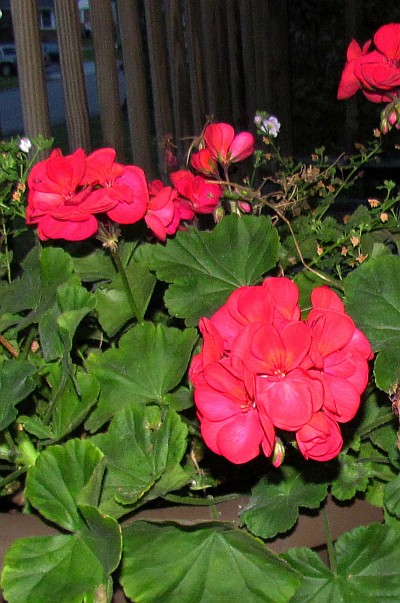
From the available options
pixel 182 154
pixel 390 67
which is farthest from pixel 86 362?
pixel 182 154

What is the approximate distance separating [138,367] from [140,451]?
4.2 inches

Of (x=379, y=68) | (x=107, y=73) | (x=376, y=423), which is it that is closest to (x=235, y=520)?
(x=376, y=423)

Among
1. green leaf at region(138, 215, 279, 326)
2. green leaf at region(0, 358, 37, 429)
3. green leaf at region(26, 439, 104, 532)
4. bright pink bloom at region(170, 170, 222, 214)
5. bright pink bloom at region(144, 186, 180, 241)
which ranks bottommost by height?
green leaf at region(26, 439, 104, 532)

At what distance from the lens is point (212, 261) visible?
0.94 meters

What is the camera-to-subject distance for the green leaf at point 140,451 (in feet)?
2.42

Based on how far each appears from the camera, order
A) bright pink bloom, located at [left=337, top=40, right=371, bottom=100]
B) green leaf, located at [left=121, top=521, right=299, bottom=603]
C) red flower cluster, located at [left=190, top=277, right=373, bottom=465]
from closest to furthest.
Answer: red flower cluster, located at [left=190, top=277, right=373, bottom=465], green leaf, located at [left=121, top=521, right=299, bottom=603], bright pink bloom, located at [left=337, top=40, right=371, bottom=100]

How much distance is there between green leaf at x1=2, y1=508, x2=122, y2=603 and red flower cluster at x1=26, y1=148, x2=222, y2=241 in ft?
0.91

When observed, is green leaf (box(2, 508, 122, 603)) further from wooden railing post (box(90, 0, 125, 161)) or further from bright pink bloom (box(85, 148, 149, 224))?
wooden railing post (box(90, 0, 125, 161))

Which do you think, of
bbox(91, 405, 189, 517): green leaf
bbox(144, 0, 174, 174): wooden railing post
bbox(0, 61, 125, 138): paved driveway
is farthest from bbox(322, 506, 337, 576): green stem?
bbox(0, 61, 125, 138): paved driveway

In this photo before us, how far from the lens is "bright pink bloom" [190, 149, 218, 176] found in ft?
3.17

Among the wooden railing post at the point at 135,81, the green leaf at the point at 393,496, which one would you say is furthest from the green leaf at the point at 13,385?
the wooden railing post at the point at 135,81

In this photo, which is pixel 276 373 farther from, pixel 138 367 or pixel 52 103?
pixel 52 103

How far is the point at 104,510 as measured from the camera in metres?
0.73

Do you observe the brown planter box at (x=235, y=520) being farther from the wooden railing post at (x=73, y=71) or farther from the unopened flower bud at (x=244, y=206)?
the wooden railing post at (x=73, y=71)
